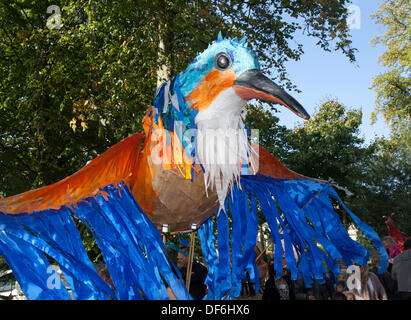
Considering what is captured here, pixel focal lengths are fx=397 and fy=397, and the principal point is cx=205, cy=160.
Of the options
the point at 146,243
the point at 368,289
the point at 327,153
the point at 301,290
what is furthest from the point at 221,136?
the point at 327,153

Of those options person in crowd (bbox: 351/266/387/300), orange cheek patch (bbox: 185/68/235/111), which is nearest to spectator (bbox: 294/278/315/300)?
person in crowd (bbox: 351/266/387/300)

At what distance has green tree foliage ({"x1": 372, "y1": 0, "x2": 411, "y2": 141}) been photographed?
54.3ft

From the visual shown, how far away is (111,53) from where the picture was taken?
5352 millimetres

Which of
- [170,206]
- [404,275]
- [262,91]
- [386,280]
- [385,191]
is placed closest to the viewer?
[262,91]

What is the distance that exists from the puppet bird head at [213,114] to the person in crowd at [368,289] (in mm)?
2348

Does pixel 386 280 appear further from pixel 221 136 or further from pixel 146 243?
pixel 146 243

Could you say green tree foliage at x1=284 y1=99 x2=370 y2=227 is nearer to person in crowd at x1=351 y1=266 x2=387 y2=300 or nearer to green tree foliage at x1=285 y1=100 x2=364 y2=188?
green tree foliage at x1=285 y1=100 x2=364 y2=188

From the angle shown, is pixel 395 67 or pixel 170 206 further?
pixel 395 67

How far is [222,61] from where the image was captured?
2.22 meters

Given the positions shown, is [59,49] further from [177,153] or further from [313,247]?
[313,247]

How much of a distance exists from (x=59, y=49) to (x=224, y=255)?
4.43m

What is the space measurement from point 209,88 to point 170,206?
2.53ft

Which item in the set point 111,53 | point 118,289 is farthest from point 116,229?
point 111,53
